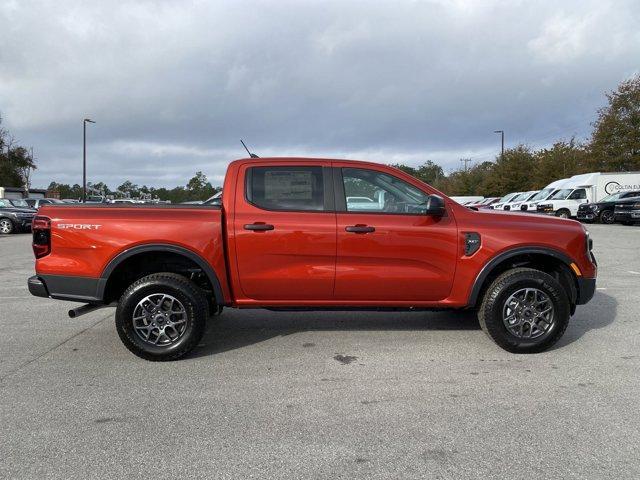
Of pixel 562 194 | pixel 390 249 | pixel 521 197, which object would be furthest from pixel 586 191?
pixel 390 249

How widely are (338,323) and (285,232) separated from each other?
5.78ft

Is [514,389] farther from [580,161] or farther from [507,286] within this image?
[580,161]

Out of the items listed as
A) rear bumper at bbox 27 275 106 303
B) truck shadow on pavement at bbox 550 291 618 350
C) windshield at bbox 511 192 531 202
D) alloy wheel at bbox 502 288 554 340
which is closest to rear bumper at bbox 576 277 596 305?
alloy wheel at bbox 502 288 554 340

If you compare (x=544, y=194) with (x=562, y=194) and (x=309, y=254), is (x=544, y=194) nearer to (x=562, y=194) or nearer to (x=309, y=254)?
(x=562, y=194)

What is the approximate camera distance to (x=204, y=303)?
14.6 feet

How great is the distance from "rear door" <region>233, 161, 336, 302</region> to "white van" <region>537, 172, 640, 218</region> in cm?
2553

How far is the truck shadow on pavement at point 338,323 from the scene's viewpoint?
517cm

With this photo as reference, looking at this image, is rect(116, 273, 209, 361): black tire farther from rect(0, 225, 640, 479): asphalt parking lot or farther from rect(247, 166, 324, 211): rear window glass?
rect(247, 166, 324, 211): rear window glass

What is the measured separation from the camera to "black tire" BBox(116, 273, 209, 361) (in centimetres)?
434

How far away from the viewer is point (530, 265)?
16.5 feet

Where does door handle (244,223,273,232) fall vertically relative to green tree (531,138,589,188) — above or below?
below

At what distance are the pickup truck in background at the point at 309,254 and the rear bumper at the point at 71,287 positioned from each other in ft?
0.03

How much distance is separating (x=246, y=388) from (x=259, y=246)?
4.11 feet

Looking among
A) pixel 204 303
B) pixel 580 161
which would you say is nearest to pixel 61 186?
pixel 580 161
